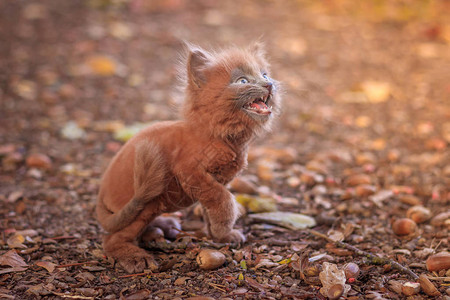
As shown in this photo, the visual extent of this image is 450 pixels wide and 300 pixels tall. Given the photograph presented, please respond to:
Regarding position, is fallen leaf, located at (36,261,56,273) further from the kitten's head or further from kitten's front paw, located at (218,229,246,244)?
the kitten's head

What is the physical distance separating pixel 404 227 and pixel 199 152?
4.70ft

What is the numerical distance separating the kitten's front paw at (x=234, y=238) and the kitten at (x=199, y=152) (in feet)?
0.31

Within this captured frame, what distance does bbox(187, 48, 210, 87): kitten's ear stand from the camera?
2.51 metres

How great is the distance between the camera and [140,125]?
4.77m

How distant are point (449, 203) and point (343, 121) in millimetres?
1913

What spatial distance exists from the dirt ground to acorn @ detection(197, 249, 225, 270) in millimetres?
47

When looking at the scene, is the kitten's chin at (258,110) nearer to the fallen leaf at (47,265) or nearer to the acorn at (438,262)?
the acorn at (438,262)

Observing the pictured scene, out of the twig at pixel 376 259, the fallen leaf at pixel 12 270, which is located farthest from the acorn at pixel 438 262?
the fallen leaf at pixel 12 270

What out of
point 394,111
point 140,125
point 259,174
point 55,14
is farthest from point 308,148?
point 55,14

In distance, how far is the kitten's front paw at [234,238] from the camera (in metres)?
2.76

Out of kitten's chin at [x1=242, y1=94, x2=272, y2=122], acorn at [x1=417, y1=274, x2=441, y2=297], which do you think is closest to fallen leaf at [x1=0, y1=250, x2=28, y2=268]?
kitten's chin at [x1=242, y1=94, x2=272, y2=122]

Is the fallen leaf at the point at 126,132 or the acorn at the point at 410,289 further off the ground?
the fallen leaf at the point at 126,132

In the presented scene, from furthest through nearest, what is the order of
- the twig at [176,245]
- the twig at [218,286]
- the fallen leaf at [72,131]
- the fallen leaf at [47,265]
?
the fallen leaf at [72,131] < the twig at [176,245] < the fallen leaf at [47,265] < the twig at [218,286]

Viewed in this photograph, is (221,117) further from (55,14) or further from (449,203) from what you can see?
(55,14)
